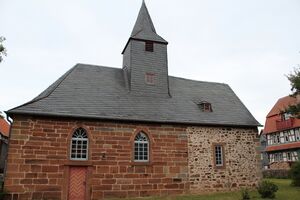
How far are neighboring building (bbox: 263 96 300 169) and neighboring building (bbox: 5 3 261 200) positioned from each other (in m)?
15.0

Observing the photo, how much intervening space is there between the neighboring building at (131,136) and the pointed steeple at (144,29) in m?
0.11

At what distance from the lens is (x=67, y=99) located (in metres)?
15.8

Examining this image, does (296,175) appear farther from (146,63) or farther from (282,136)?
(282,136)

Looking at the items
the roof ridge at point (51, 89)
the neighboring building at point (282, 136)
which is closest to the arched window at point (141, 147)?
the roof ridge at point (51, 89)

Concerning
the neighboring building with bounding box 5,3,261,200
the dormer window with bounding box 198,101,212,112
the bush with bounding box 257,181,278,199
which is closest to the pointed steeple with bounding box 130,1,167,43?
the neighboring building with bounding box 5,3,261,200

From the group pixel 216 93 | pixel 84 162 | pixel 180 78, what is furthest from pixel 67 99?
pixel 216 93

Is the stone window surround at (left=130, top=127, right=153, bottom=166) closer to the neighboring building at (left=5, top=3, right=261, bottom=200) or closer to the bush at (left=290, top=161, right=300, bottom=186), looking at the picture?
the neighboring building at (left=5, top=3, right=261, bottom=200)

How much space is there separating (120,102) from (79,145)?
3.39 m

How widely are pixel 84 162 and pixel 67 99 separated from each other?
3.42m

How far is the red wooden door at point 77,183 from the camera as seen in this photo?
47.2 feet

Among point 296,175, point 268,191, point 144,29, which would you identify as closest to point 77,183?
point 268,191

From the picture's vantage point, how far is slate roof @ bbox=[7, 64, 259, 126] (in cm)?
1526

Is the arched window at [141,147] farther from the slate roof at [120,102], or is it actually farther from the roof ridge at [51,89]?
the roof ridge at [51,89]

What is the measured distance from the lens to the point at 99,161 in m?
15.0
